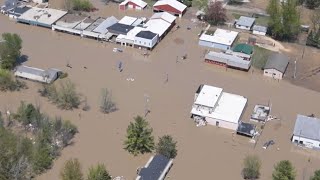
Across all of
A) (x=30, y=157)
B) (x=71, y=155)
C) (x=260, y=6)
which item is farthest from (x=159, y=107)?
(x=260, y=6)

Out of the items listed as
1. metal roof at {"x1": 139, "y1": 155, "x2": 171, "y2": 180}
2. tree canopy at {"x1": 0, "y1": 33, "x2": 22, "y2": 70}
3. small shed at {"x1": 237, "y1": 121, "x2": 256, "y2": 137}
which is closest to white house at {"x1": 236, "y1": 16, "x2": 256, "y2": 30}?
small shed at {"x1": 237, "y1": 121, "x2": 256, "y2": 137}

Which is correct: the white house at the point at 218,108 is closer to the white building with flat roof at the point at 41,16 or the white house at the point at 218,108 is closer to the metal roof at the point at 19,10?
the white building with flat roof at the point at 41,16

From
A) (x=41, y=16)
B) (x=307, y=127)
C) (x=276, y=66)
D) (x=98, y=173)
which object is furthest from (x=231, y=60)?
(x=41, y=16)

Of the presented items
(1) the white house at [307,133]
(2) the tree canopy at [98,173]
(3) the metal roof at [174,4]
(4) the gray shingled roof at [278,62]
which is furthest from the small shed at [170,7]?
(2) the tree canopy at [98,173]

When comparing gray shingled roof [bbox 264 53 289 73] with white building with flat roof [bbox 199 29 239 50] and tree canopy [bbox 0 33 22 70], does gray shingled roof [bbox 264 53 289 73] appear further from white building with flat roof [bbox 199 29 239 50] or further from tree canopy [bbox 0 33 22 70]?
tree canopy [bbox 0 33 22 70]

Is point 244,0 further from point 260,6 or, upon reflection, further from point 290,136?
point 290,136

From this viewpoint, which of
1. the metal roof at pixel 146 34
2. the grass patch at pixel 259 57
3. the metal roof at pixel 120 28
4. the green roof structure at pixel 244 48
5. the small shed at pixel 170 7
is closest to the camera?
the grass patch at pixel 259 57
